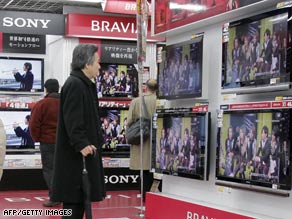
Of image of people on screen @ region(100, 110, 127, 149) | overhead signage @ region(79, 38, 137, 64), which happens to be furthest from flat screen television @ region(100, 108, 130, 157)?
overhead signage @ region(79, 38, 137, 64)

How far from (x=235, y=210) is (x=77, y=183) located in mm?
1286

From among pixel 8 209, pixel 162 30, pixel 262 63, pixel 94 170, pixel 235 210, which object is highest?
pixel 162 30

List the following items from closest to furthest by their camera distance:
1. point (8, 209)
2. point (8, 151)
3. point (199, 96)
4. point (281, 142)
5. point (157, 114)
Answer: point (281, 142) < point (199, 96) < point (157, 114) < point (8, 209) < point (8, 151)

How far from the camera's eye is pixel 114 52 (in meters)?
9.27

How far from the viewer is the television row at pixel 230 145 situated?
3.92m

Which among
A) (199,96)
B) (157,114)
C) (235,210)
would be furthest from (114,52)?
(235,210)

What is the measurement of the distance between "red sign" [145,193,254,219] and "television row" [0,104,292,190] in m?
0.26

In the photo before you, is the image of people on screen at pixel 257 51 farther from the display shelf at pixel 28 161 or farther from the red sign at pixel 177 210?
the display shelf at pixel 28 161

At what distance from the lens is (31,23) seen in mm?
8953

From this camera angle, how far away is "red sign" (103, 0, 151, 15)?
8477 millimetres

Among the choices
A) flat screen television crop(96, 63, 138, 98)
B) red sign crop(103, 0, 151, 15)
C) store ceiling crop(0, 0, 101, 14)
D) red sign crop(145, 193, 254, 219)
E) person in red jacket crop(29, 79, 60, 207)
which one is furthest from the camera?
store ceiling crop(0, 0, 101, 14)

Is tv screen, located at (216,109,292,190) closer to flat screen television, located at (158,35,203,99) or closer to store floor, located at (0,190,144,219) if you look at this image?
flat screen television, located at (158,35,203,99)

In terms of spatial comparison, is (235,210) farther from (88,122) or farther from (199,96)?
(88,122)

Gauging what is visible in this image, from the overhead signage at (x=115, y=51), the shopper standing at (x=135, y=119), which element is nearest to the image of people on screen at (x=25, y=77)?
the overhead signage at (x=115, y=51)
